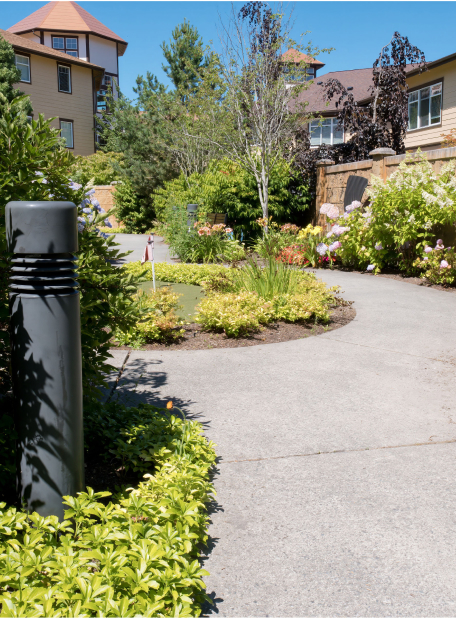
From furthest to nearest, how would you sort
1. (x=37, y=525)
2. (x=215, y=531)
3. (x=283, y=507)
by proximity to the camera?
(x=283, y=507) < (x=215, y=531) < (x=37, y=525)

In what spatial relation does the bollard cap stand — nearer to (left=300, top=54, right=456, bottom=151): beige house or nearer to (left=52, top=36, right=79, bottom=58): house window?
(left=300, top=54, right=456, bottom=151): beige house

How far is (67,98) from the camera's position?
3012 cm

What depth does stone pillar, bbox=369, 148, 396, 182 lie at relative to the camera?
11781 mm

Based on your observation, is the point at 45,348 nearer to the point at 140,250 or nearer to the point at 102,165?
the point at 140,250

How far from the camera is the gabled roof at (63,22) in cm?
3378

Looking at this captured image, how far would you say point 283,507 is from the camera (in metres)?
2.83

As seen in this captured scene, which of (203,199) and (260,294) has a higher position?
(203,199)

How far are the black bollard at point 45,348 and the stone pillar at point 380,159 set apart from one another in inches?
420

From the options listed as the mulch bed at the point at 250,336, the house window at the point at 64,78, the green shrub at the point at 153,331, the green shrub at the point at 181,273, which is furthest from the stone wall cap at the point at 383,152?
the house window at the point at 64,78

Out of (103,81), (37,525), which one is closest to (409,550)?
(37,525)

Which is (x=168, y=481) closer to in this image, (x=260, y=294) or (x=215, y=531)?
(x=215, y=531)

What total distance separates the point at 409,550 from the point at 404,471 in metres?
0.79

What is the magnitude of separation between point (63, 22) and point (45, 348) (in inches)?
1505

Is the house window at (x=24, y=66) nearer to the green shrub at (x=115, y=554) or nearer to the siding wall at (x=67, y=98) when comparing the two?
the siding wall at (x=67, y=98)
